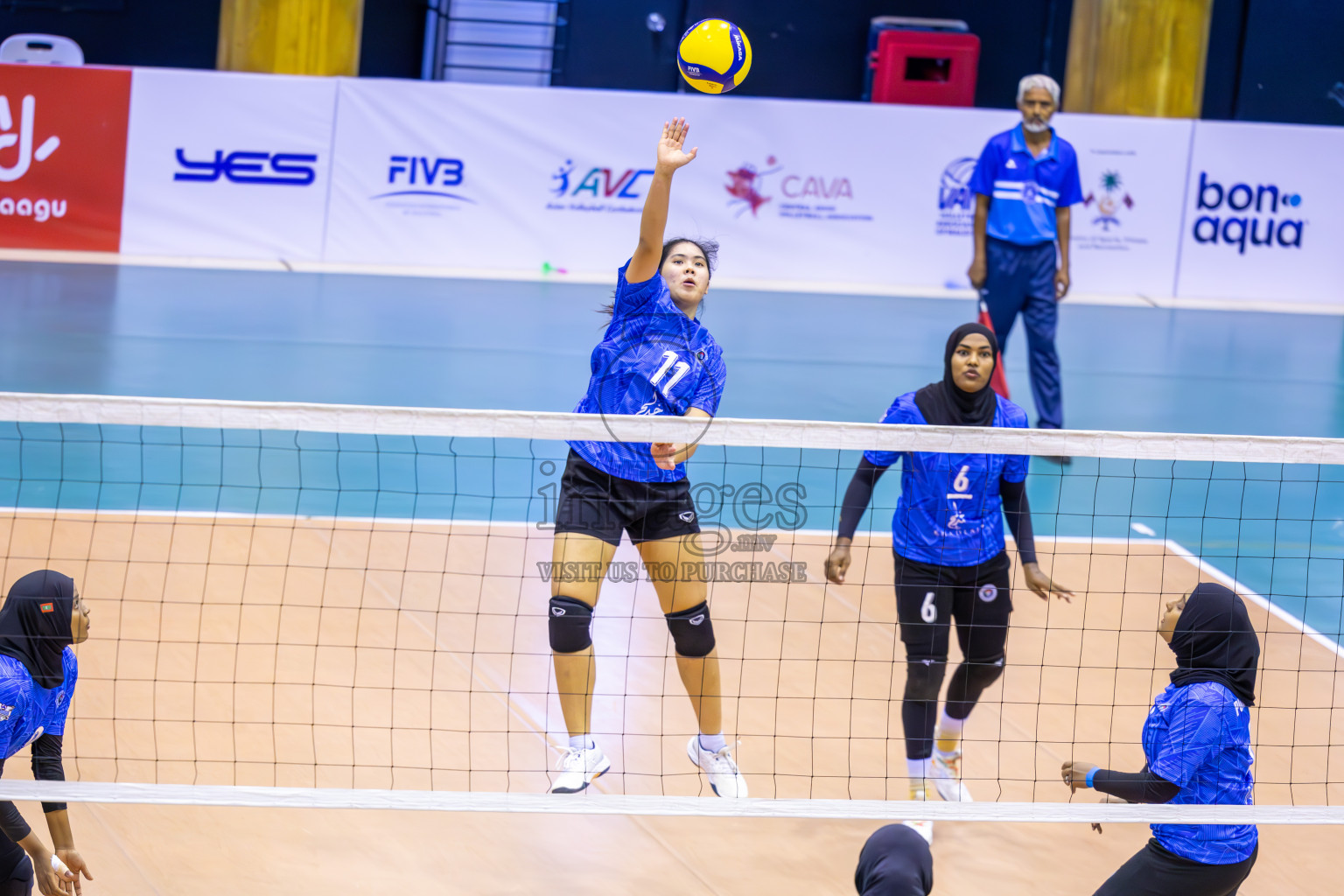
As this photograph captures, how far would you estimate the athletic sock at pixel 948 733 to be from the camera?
205 inches

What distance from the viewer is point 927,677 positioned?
4.92m

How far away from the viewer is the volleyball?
5.68 meters

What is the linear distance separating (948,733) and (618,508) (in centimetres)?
150

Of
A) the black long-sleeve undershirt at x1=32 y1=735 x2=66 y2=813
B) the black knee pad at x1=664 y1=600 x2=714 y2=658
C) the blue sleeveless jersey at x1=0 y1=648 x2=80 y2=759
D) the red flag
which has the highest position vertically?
the red flag

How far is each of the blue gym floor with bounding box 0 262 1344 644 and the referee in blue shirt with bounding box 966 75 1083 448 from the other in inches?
29.7

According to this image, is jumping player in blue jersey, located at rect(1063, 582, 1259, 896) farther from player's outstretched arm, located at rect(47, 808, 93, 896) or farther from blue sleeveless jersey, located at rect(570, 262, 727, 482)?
player's outstretched arm, located at rect(47, 808, 93, 896)

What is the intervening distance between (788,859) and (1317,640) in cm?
336

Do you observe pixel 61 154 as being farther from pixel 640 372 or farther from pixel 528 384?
pixel 640 372

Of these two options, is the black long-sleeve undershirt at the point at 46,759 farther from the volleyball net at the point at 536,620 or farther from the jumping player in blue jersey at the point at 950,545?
the jumping player in blue jersey at the point at 950,545

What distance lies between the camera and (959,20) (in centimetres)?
1781

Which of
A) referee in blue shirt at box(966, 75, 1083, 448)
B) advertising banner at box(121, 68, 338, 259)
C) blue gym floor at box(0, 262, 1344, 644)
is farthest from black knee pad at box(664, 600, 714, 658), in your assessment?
advertising banner at box(121, 68, 338, 259)

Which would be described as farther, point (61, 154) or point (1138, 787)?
point (61, 154)

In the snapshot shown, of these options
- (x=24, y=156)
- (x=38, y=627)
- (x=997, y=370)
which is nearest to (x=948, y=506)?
(x=38, y=627)

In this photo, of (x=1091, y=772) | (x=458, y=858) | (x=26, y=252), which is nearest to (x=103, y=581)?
(x=458, y=858)
